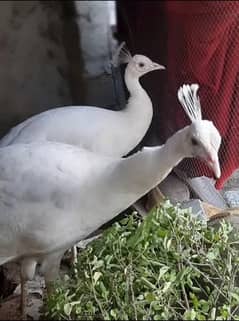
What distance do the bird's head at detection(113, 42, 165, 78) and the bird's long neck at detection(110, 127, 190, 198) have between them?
0.45ft

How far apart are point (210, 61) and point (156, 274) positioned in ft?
1.10

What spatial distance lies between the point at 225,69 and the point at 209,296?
373 mm

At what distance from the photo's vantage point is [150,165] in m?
0.96

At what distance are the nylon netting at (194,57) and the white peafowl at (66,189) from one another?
0.05 m

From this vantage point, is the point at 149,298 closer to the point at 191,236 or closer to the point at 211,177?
the point at 191,236

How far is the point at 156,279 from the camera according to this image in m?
0.93

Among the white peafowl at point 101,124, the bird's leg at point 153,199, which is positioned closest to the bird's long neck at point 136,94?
the white peafowl at point 101,124

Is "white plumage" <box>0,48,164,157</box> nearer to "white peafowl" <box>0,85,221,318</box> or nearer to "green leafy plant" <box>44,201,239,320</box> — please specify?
"white peafowl" <box>0,85,221,318</box>

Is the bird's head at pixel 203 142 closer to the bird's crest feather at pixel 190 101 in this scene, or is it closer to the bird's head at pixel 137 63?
the bird's crest feather at pixel 190 101

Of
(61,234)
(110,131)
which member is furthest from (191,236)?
(110,131)

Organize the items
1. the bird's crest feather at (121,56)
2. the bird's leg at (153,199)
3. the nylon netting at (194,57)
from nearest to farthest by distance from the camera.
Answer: the nylon netting at (194,57), the bird's crest feather at (121,56), the bird's leg at (153,199)

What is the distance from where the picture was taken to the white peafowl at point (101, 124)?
1101 mm

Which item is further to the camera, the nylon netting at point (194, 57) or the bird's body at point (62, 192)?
the bird's body at point (62, 192)

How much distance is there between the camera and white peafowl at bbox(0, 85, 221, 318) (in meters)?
0.97
